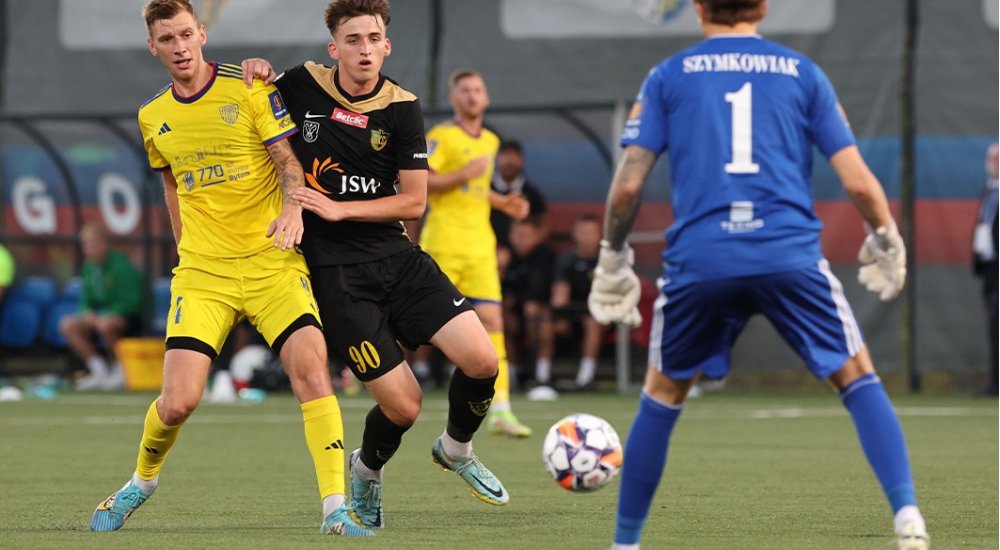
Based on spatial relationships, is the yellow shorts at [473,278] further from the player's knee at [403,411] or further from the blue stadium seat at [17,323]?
the blue stadium seat at [17,323]

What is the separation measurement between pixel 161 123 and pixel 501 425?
4851 mm

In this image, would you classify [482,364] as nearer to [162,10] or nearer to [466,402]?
[466,402]

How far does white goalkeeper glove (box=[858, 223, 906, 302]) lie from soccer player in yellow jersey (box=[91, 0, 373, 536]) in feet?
7.01

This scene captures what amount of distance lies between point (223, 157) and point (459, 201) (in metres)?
4.92

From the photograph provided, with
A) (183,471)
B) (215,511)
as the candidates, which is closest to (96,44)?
(183,471)

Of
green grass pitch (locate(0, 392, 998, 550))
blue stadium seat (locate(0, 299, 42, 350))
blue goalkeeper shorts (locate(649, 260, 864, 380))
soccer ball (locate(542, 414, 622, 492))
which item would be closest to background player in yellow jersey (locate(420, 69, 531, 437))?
green grass pitch (locate(0, 392, 998, 550))

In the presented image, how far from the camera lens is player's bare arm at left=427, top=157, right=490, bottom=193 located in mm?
11609

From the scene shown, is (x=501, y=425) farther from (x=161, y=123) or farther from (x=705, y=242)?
(x=705, y=242)

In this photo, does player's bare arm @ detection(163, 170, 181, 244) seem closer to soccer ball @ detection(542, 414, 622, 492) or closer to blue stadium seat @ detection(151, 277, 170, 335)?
soccer ball @ detection(542, 414, 622, 492)

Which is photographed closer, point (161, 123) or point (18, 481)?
point (161, 123)

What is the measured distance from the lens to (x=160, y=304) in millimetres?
18297

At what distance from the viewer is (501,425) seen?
11469mm

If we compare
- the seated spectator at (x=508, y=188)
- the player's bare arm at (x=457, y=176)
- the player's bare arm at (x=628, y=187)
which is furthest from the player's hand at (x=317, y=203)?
the seated spectator at (x=508, y=188)

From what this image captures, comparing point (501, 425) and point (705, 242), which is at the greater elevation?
point (705, 242)
